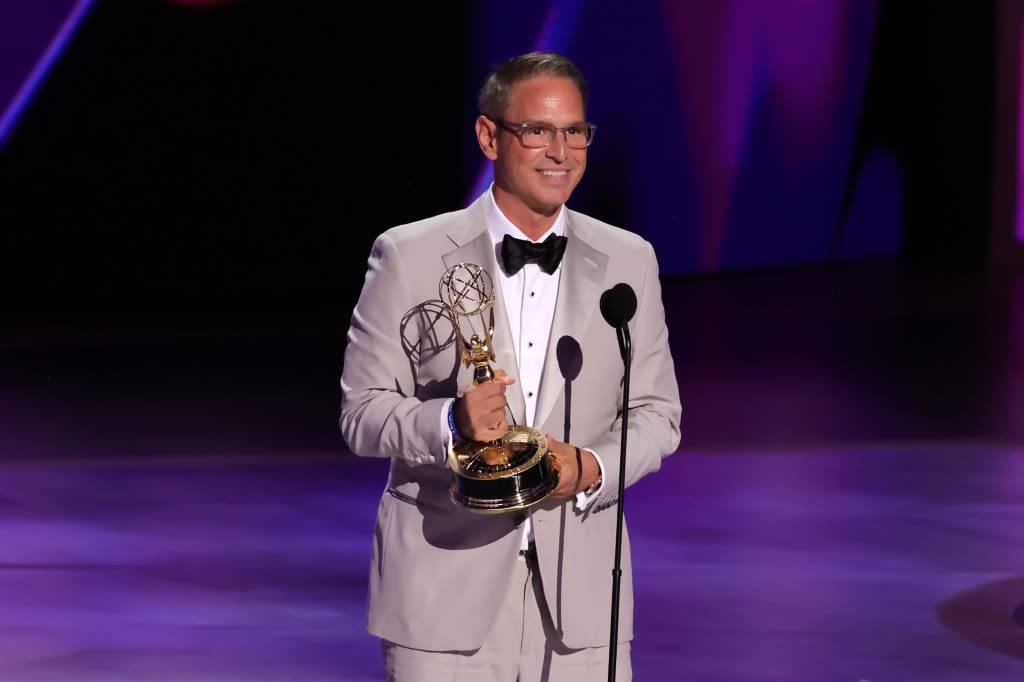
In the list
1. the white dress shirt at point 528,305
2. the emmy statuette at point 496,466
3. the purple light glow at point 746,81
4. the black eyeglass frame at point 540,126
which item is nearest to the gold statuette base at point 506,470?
the emmy statuette at point 496,466

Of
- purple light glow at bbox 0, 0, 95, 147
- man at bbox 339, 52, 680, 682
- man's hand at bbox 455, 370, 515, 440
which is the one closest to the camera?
man's hand at bbox 455, 370, 515, 440

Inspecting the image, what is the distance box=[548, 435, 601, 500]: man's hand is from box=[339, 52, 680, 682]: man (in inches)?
0.6

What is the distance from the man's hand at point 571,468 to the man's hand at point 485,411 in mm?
134

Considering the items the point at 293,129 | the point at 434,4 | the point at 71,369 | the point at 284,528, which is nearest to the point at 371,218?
the point at 293,129

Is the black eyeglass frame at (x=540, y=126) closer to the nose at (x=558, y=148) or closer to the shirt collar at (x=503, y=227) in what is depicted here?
the nose at (x=558, y=148)

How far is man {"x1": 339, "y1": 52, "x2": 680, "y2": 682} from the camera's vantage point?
2.50m

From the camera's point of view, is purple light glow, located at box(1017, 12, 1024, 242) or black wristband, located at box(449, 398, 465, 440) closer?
black wristband, located at box(449, 398, 465, 440)

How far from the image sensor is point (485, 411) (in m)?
2.26

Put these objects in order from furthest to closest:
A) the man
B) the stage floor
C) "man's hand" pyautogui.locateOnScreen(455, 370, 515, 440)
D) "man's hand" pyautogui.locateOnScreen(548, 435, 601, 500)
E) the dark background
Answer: the dark background, the stage floor, the man, "man's hand" pyautogui.locateOnScreen(548, 435, 601, 500), "man's hand" pyautogui.locateOnScreen(455, 370, 515, 440)

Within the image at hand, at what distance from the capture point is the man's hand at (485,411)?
2260 mm

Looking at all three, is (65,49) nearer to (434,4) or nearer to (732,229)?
(434,4)

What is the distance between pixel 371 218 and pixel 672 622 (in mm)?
9951

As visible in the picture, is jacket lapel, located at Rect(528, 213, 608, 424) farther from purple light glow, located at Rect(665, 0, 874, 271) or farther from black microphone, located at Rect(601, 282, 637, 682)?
purple light glow, located at Rect(665, 0, 874, 271)

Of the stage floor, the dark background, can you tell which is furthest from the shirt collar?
the dark background
